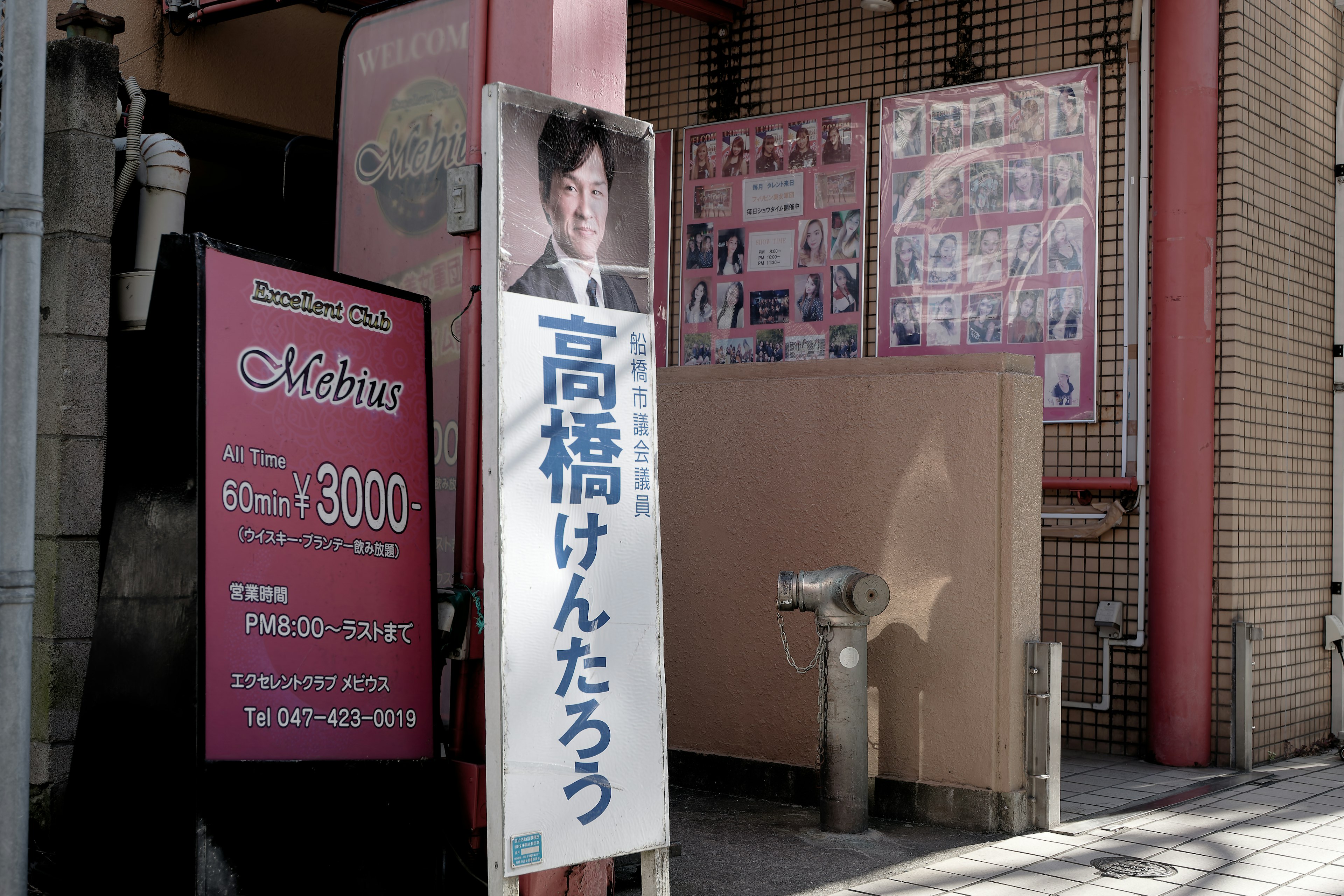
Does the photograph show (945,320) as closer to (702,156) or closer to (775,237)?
(775,237)

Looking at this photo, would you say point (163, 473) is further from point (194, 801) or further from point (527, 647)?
point (527, 647)

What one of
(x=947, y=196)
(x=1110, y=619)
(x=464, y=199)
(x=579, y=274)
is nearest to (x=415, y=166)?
(x=464, y=199)

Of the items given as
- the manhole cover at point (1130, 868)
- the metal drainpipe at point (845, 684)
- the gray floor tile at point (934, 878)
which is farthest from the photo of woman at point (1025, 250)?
the gray floor tile at point (934, 878)

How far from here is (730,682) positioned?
6.31 m

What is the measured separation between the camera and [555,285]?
3850 mm

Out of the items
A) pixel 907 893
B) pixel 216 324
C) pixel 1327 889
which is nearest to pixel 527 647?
pixel 216 324

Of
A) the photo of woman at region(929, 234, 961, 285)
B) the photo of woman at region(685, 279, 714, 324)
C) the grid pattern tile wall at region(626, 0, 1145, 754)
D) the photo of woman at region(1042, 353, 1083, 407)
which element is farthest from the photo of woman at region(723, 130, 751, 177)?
the photo of woman at region(1042, 353, 1083, 407)

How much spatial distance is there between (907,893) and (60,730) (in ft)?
10.2

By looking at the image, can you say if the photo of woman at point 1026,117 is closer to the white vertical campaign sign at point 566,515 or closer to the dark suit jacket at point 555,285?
the white vertical campaign sign at point 566,515

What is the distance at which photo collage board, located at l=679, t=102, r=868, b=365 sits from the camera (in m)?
8.31

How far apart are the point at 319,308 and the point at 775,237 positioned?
16.2 ft

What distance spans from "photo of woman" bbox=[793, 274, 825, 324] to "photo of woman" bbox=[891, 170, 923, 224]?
65 cm

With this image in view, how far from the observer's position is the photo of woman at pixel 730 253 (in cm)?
873

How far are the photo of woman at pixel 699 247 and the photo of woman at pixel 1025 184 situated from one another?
6.82 ft
